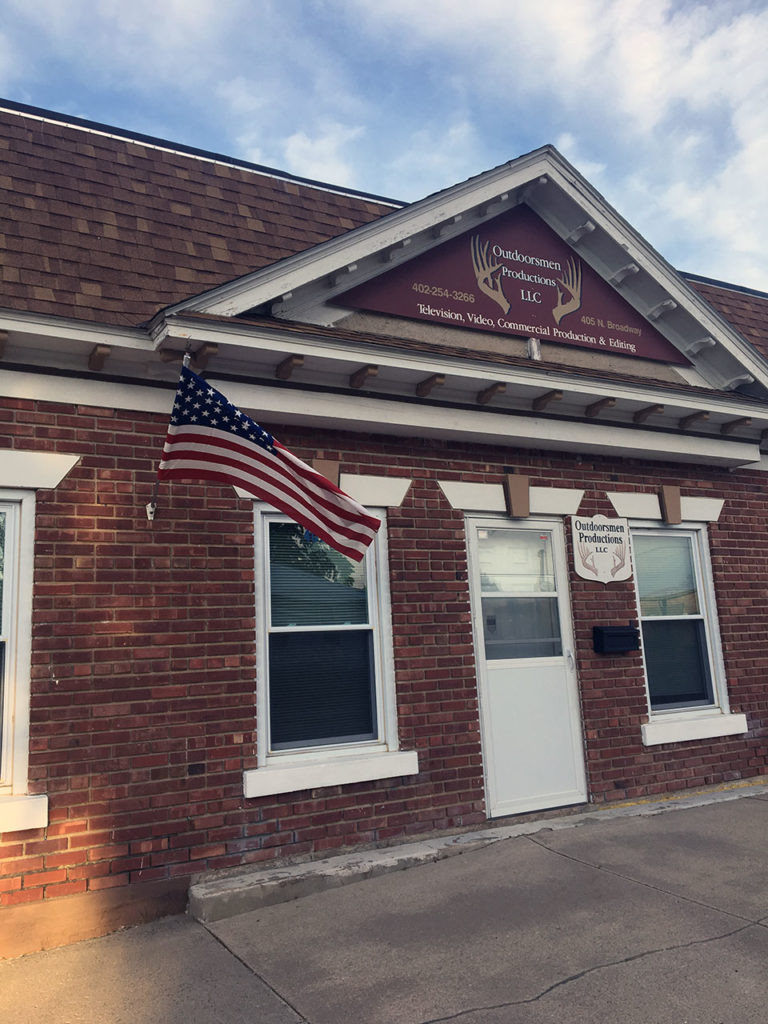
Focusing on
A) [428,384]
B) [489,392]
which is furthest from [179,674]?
[489,392]

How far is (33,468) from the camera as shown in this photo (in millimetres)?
5047

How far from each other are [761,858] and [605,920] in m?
1.61

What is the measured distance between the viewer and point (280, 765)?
214 inches

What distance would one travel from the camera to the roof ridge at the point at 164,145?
599 centimetres

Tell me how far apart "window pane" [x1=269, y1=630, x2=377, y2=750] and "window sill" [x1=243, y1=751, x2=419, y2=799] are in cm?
21

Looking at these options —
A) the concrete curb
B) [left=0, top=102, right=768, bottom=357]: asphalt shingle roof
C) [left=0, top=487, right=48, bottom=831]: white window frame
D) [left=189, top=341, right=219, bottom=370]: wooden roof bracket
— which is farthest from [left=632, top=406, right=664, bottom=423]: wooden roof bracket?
[left=0, top=487, right=48, bottom=831]: white window frame

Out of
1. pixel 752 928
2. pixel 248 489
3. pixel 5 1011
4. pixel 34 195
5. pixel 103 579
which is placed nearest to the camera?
pixel 5 1011

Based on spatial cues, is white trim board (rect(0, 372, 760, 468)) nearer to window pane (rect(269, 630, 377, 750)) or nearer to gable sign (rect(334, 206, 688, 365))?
gable sign (rect(334, 206, 688, 365))

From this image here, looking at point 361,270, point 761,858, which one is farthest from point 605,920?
point 361,270

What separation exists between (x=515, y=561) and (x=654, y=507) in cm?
170

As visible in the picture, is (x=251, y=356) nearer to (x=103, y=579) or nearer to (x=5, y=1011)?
(x=103, y=579)

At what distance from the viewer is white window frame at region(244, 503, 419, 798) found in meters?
5.36

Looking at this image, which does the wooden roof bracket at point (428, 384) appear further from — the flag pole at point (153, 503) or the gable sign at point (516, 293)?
the flag pole at point (153, 503)

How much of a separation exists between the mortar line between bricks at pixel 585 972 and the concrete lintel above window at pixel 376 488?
3427 mm
